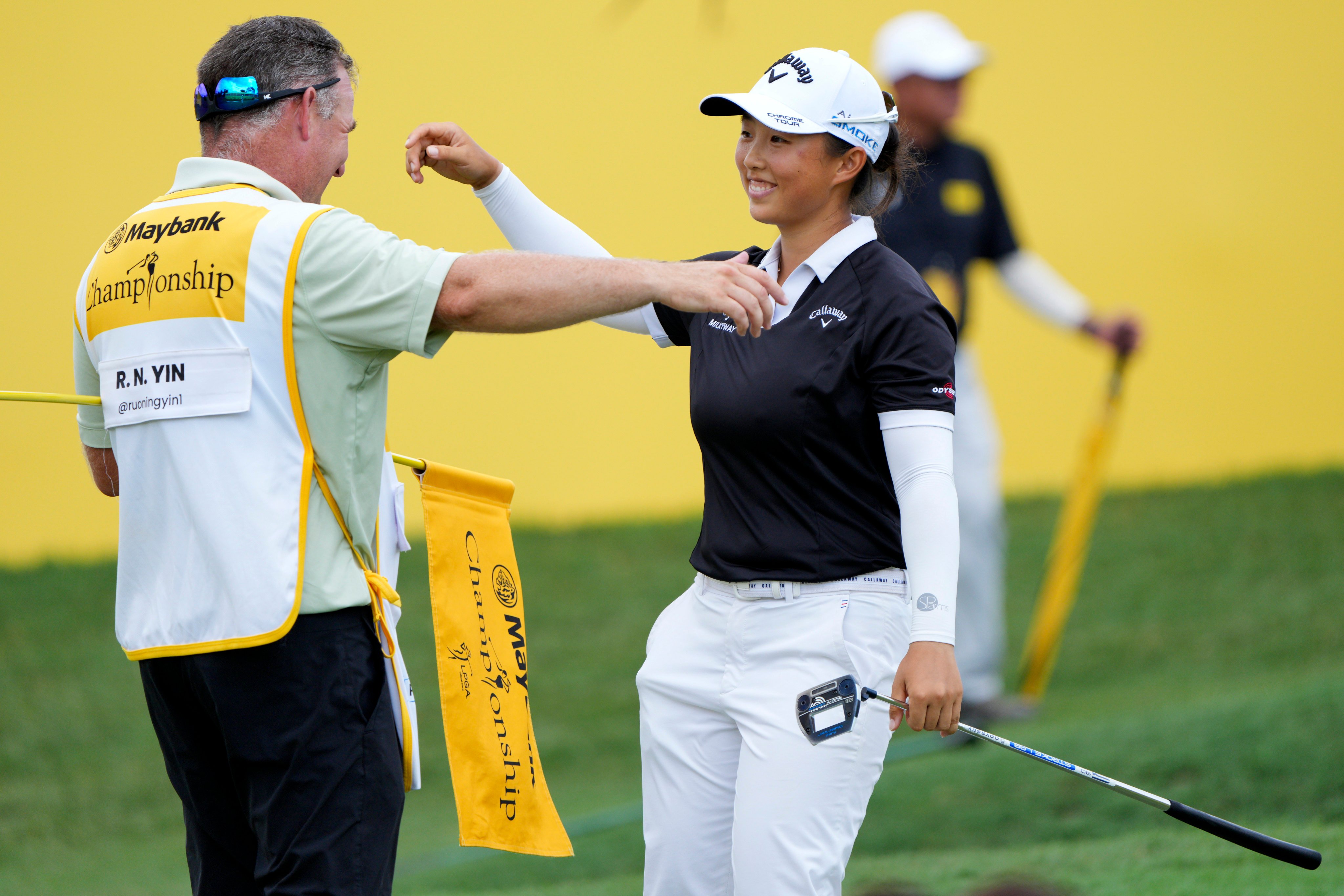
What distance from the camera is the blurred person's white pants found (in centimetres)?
590

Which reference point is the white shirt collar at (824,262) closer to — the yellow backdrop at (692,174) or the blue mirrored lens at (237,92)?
the blue mirrored lens at (237,92)

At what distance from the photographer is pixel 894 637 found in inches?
106

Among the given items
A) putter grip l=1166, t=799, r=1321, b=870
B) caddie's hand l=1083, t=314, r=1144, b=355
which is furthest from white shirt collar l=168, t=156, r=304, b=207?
caddie's hand l=1083, t=314, r=1144, b=355

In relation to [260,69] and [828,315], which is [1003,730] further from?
[260,69]

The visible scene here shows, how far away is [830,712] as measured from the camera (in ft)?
8.40

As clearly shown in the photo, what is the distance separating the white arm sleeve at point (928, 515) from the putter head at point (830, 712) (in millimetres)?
153

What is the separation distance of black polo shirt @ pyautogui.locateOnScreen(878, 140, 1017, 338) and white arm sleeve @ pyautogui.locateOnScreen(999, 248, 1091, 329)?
0.18m

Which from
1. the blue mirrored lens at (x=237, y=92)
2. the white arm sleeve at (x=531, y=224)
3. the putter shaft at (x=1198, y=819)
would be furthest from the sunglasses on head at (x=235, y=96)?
the putter shaft at (x=1198, y=819)

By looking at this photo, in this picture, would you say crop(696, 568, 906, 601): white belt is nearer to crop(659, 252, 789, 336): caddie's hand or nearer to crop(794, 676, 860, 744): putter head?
crop(794, 676, 860, 744): putter head

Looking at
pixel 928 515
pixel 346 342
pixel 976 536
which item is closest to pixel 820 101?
pixel 928 515

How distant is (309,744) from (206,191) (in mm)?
952

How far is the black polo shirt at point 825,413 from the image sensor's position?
2.58 m

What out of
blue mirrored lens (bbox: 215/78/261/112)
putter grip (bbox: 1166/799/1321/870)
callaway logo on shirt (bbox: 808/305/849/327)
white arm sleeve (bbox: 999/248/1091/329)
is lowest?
putter grip (bbox: 1166/799/1321/870)

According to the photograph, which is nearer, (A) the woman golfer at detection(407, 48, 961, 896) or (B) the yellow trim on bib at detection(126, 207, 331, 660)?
(B) the yellow trim on bib at detection(126, 207, 331, 660)
